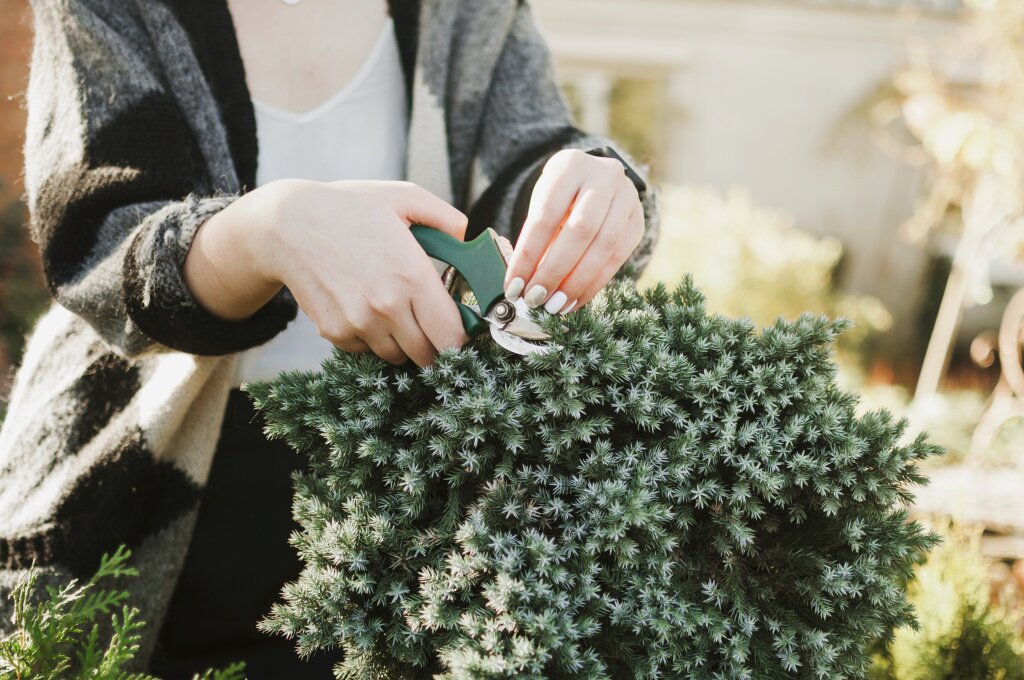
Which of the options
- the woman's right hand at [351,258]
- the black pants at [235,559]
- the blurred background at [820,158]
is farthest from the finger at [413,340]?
the blurred background at [820,158]

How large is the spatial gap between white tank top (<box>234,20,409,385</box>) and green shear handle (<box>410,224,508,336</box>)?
0.44 m

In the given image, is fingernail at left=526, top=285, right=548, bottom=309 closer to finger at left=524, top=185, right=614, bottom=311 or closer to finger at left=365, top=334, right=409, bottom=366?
finger at left=524, top=185, right=614, bottom=311

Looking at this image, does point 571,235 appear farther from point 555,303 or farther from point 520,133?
point 520,133

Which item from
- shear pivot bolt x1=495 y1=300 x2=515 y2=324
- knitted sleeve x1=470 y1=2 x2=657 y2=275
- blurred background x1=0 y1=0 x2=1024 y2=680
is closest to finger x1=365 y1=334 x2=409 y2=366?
shear pivot bolt x1=495 y1=300 x2=515 y2=324

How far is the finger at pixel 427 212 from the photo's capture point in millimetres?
768

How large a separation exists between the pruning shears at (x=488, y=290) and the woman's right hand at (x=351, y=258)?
0.02 meters

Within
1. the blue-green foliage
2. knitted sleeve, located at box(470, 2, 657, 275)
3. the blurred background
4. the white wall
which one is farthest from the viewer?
the white wall

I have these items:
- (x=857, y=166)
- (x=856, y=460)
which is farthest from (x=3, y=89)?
(x=857, y=166)

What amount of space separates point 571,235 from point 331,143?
60cm

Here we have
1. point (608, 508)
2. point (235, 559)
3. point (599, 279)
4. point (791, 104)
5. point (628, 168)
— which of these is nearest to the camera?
point (608, 508)

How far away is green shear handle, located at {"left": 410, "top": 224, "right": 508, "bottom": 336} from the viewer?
78cm

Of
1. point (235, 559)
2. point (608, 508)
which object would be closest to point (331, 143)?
point (235, 559)

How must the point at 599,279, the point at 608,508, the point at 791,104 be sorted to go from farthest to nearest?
the point at 791,104 → the point at 599,279 → the point at 608,508

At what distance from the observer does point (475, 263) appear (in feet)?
2.60
